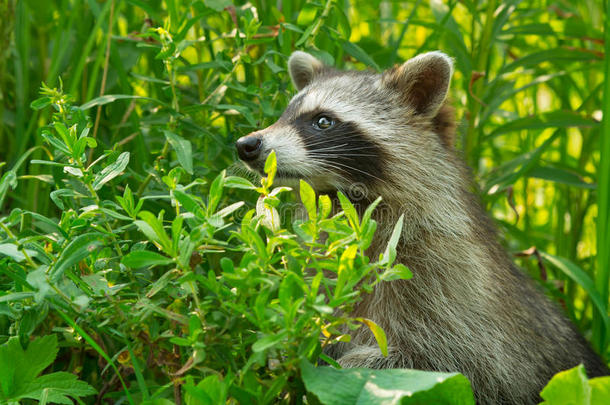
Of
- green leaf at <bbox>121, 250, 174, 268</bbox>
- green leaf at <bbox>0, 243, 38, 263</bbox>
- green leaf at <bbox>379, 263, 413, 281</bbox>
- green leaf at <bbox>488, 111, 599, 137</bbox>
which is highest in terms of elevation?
green leaf at <bbox>488, 111, 599, 137</bbox>

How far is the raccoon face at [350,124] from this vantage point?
320 cm

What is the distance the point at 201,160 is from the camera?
141 inches

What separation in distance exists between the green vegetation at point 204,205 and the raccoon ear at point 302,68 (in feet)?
0.23

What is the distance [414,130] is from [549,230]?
7.55ft

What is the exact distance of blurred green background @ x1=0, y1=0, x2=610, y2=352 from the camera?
3.55 meters

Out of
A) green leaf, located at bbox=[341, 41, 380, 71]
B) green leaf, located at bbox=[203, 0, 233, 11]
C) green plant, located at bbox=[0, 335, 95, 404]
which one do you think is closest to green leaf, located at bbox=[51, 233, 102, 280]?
green plant, located at bbox=[0, 335, 95, 404]

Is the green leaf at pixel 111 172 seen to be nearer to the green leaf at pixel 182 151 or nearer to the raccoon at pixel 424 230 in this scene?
the green leaf at pixel 182 151

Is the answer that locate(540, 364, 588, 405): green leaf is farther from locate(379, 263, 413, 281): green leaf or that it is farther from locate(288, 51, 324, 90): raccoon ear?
locate(288, 51, 324, 90): raccoon ear

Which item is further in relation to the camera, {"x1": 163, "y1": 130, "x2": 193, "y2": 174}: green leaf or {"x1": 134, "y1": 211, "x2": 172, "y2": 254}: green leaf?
{"x1": 163, "y1": 130, "x2": 193, "y2": 174}: green leaf

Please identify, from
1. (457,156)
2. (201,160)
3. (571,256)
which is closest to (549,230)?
(571,256)

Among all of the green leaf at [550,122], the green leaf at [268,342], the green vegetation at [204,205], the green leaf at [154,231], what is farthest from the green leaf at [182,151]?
the green leaf at [550,122]

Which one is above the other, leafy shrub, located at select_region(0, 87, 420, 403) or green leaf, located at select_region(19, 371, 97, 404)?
leafy shrub, located at select_region(0, 87, 420, 403)

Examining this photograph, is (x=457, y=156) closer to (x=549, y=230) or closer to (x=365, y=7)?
(x=549, y=230)

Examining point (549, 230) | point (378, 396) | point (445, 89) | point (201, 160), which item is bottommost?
point (549, 230)
